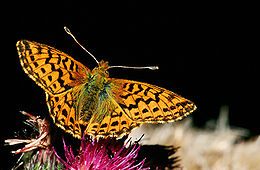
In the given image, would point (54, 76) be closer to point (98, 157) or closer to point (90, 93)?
point (90, 93)

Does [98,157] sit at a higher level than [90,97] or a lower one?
lower

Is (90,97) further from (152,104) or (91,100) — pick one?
(152,104)

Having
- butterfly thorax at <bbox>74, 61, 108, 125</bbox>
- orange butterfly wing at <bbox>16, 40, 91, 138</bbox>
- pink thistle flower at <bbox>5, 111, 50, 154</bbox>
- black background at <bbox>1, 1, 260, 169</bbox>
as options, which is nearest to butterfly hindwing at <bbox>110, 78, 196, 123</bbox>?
butterfly thorax at <bbox>74, 61, 108, 125</bbox>

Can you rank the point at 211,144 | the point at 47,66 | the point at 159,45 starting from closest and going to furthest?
the point at 47,66 → the point at 211,144 → the point at 159,45

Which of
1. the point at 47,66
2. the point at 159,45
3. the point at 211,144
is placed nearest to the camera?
the point at 47,66

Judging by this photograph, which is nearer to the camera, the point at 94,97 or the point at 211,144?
the point at 94,97

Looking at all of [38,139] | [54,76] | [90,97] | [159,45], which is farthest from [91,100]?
[159,45]

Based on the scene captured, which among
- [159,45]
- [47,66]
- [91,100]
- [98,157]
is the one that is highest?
[159,45]

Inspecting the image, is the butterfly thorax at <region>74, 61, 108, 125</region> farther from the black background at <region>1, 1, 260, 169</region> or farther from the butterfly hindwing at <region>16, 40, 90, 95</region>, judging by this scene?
the black background at <region>1, 1, 260, 169</region>

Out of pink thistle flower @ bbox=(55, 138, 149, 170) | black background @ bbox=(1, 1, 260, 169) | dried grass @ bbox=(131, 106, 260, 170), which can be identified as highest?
black background @ bbox=(1, 1, 260, 169)
